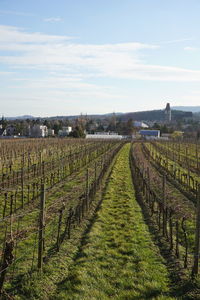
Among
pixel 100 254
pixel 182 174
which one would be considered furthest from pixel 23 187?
pixel 182 174

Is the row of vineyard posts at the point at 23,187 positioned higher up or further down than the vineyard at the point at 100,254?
higher up

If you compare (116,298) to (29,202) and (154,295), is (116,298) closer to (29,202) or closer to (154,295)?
A: (154,295)

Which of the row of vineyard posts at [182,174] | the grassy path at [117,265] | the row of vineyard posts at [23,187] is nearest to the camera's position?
the grassy path at [117,265]

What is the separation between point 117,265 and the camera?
6820 millimetres

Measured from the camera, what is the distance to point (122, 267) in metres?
6.72

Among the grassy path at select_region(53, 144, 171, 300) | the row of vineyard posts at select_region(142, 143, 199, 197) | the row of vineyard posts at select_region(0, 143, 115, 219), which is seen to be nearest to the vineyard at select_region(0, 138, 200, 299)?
the grassy path at select_region(53, 144, 171, 300)

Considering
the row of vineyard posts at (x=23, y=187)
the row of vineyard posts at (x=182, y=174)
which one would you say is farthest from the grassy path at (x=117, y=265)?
the row of vineyard posts at (x=182, y=174)

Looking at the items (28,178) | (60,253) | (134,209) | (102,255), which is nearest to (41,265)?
(60,253)

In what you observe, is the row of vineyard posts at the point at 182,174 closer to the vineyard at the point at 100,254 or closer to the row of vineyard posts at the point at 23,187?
the vineyard at the point at 100,254

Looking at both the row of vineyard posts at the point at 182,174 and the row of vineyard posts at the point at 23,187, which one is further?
the row of vineyard posts at the point at 182,174

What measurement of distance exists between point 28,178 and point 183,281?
13.0 meters

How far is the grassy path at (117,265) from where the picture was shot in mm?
5688

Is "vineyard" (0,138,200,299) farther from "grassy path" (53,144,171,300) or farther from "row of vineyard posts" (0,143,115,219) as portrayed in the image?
"row of vineyard posts" (0,143,115,219)

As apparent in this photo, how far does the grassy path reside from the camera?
569 cm
